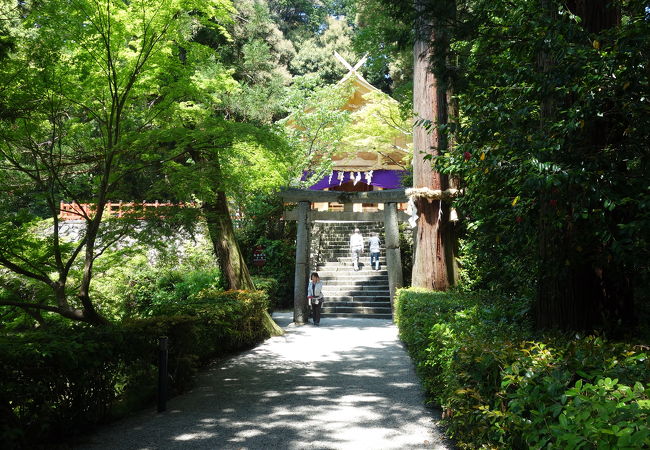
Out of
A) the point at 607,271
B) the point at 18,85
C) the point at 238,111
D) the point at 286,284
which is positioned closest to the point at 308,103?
the point at 238,111

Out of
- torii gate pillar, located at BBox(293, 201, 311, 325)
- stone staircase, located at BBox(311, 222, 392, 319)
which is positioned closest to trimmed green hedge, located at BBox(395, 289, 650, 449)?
torii gate pillar, located at BBox(293, 201, 311, 325)

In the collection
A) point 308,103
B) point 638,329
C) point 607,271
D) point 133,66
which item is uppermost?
point 308,103

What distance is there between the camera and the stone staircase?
15.8 meters

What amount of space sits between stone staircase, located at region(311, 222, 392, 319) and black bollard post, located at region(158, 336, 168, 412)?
9.92 metres

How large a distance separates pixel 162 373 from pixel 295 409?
1.56 m

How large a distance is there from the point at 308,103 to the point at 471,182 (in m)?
15.3

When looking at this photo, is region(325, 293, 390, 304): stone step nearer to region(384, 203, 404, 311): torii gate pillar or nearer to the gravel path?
region(384, 203, 404, 311): torii gate pillar

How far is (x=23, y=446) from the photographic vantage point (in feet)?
13.3

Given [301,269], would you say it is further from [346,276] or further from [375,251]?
[375,251]

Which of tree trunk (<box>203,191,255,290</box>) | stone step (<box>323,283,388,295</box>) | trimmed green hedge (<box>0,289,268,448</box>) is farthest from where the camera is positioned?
stone step (<box>323,283,388,295</box>)

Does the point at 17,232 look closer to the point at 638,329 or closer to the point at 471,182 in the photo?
the point at 471,182

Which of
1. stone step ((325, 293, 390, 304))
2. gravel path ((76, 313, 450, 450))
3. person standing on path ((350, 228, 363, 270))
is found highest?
person standing on path ((350, 228, 363, 270))

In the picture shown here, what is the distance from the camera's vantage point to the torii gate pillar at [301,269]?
14.0 metres

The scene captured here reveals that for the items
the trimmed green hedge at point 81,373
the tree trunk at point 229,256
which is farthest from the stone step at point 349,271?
the trimmed green hedge at point 81,373
